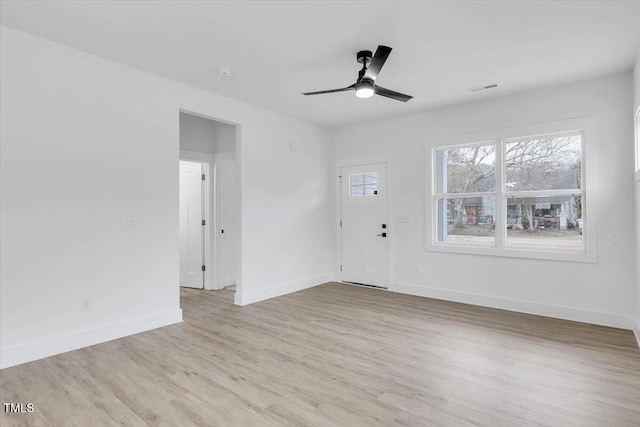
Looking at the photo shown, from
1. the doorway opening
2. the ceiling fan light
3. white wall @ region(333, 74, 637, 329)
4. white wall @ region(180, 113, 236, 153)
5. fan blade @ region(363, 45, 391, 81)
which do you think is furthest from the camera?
the doorway opening

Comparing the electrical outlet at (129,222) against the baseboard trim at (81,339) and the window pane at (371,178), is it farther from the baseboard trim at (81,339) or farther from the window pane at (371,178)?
the window pane at (371,178)

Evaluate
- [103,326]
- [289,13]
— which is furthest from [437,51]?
[103,326]

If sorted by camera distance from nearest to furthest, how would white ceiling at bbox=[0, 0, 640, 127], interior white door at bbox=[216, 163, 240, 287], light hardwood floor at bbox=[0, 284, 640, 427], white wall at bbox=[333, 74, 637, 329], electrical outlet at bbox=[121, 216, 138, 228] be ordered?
light hardwood floor at bbox=[0, 284, 640, 427] → white ceiling at bbox=[0, 0, 640, 127] → electrical outlet at bbox=[121, 216, 138, 228] → white wall at bbox=[333, 74, 637, 329] → interior white door at bbox=[216, 163, 240, 287]

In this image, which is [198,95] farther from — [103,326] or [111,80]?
[103,326]

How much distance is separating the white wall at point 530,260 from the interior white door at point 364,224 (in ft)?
0.78

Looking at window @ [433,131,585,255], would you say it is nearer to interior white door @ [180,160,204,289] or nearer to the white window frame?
the white window frame

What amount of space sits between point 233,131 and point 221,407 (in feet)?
13.4

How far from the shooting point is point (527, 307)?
14.0 ft

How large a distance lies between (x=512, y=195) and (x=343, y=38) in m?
3.01

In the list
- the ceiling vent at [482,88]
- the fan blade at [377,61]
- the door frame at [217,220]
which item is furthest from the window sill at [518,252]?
the door frame at [217,220]

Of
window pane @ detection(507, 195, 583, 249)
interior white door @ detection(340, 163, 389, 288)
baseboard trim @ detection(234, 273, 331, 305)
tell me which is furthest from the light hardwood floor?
interior white door @ detection(340, 163, 389, 288)

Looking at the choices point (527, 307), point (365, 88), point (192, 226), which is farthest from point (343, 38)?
point (192, 226)

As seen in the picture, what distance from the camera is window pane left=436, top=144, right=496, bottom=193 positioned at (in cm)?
469

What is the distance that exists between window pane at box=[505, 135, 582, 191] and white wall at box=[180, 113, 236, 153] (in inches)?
156
